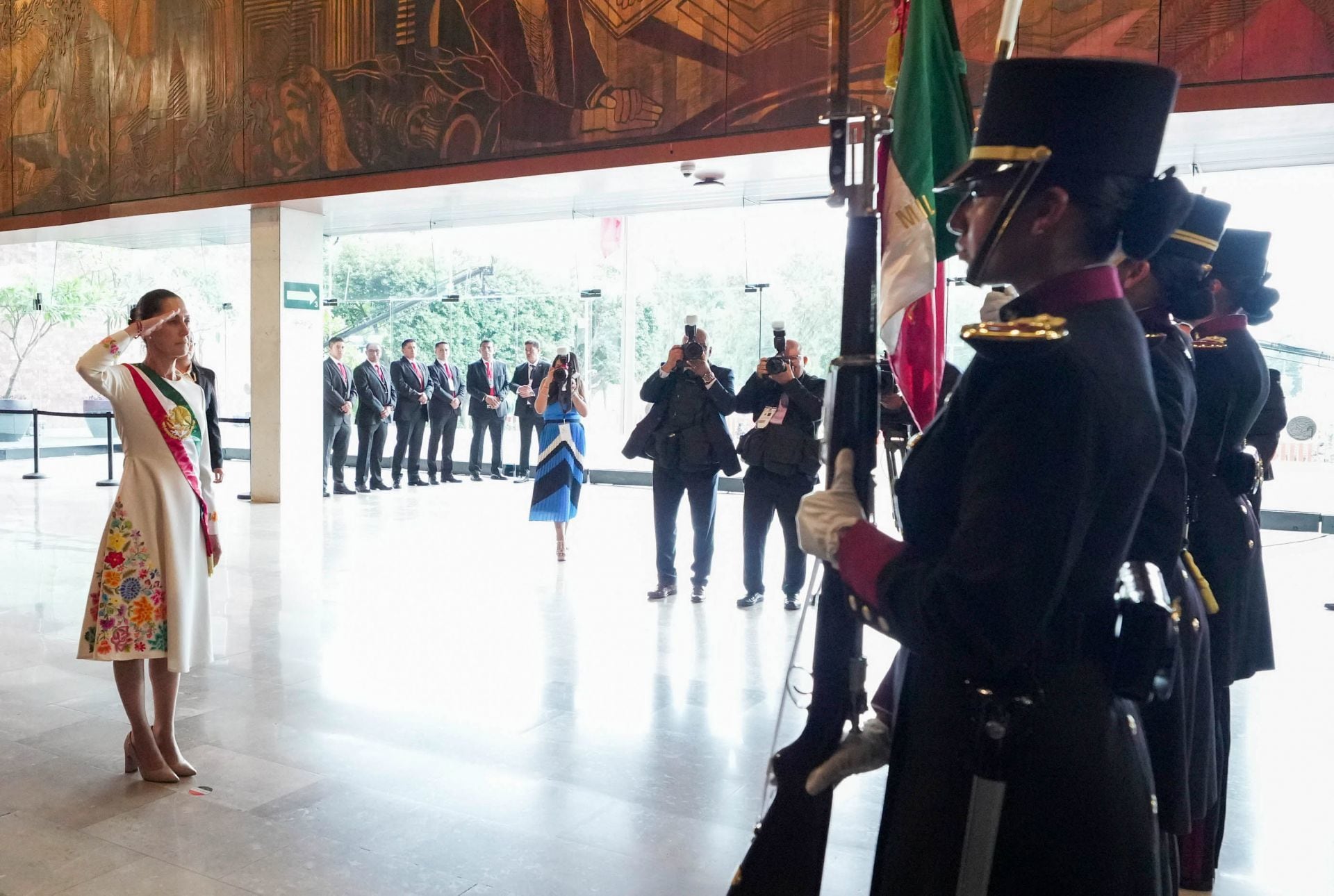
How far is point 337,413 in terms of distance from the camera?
A: 1229 cm

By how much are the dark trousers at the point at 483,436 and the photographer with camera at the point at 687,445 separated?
24.6 ft

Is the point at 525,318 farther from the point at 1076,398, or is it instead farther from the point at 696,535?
the point at 1076,398

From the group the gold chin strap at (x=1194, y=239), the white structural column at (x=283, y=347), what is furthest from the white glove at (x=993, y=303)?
the white structural column at (x=283, y=347)

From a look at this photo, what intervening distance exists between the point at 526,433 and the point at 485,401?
2.15 ft

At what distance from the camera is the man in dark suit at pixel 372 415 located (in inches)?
501

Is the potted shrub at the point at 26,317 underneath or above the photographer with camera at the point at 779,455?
above

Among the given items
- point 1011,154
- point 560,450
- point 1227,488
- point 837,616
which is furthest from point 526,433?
point 1011,154

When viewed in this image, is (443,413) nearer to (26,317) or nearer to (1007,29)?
(26,317)

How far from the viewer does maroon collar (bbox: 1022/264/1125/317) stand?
53.1 inches

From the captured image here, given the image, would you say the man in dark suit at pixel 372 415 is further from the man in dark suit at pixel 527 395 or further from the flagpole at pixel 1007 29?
the flagpole at pixel 1007 29

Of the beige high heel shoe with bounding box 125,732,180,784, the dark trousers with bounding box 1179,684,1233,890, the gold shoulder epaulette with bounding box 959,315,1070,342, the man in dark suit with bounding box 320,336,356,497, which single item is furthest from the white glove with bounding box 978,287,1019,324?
the man in dark suit with bounding box 320,336,356,497

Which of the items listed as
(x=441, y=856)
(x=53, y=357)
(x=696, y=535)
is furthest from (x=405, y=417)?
(x=441, y=856)

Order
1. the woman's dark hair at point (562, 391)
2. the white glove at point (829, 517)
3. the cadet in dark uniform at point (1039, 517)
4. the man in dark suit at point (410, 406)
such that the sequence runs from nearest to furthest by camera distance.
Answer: the cadet in dark uniform at point (1039, 517) < the white glove at point (829, 517) < the woman's dark hair at point (562, 391) < the man in dark suit at point (410, 406)

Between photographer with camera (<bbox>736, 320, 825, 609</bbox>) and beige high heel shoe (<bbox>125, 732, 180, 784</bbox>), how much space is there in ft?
11.6
